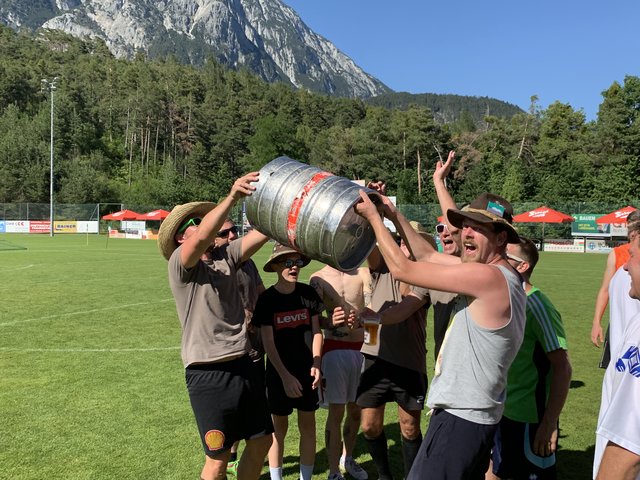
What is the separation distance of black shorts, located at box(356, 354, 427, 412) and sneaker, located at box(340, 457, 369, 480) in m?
0.72

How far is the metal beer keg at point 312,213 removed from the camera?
2.85 metres

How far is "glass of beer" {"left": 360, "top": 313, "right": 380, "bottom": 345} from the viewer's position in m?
3.85

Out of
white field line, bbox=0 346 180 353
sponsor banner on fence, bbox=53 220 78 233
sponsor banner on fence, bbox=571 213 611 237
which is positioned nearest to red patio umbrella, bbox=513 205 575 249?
sponsor banner on fence, bbox=571 213 611 237

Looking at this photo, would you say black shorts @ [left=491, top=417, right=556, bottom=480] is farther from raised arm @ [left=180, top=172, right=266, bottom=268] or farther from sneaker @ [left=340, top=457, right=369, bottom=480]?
raised arm @ [left=180, top=172, right=266, bottom=268]

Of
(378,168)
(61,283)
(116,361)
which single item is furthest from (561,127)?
(116,361)

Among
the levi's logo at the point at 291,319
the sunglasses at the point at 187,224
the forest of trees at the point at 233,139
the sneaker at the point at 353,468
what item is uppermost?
the forest of trees at the point at 233,139

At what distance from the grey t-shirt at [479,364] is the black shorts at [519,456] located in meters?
0.73

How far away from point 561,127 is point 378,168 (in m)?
24.3

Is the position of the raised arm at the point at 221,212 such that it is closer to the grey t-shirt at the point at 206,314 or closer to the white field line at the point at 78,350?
the grey t-shirt at the point at 206,314

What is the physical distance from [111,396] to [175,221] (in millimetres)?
3654

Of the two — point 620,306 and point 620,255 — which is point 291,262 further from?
point 620,255

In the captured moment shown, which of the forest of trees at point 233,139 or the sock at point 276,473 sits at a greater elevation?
the forest of trees at point 233,139

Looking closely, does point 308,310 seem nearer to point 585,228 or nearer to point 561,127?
point 585,228

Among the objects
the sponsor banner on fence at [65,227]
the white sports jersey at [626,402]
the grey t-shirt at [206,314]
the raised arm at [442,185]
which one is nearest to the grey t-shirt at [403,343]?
the raised arm at [442,185]
